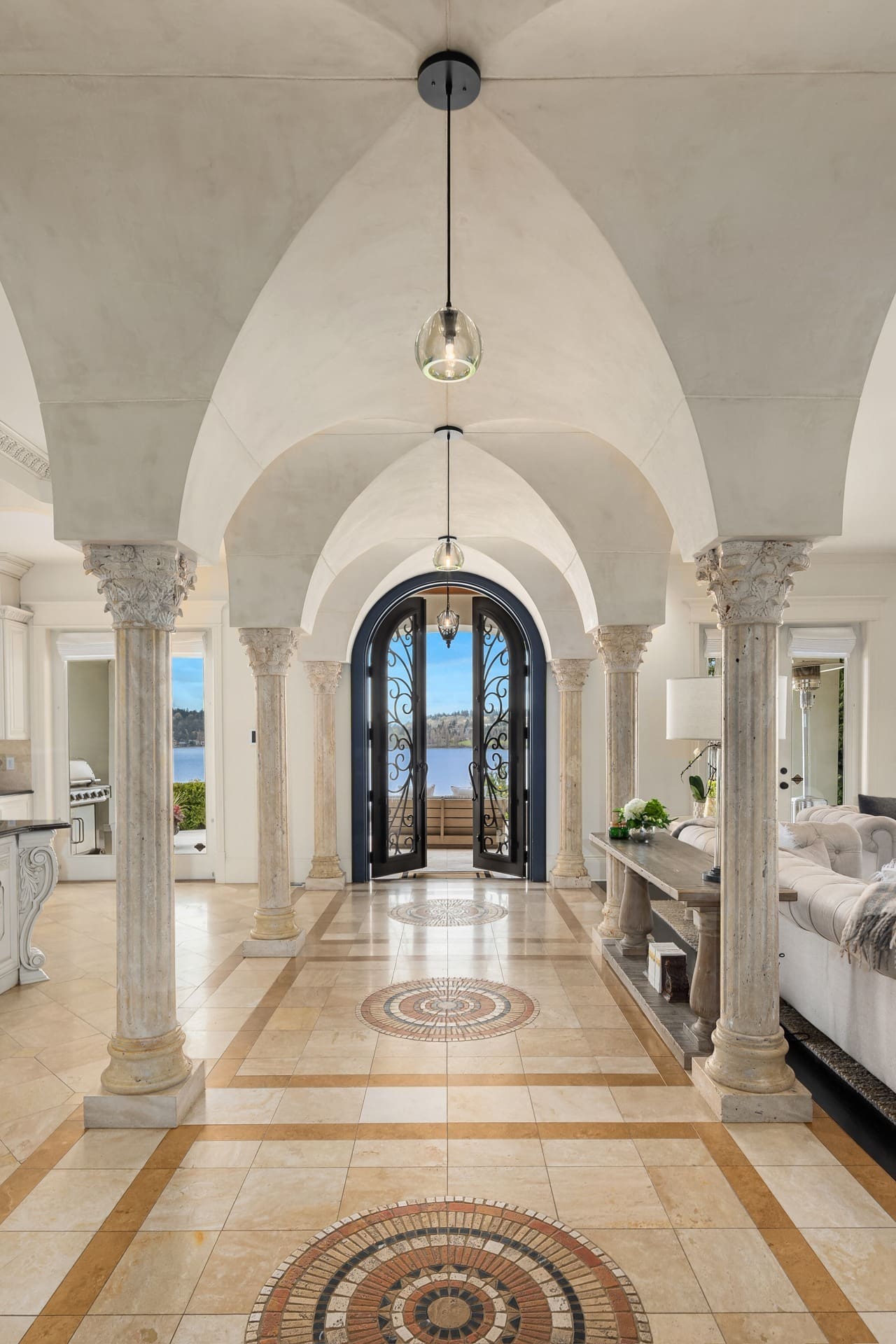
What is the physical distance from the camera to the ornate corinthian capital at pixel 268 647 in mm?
6988

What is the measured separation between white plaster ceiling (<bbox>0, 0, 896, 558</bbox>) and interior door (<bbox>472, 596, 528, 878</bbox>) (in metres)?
6.44

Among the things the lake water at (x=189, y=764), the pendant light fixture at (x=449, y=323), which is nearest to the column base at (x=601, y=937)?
the pendant light fixture at (x=449, y=323)

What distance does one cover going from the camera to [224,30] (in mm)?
2555

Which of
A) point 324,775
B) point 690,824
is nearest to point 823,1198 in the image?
point 690,824

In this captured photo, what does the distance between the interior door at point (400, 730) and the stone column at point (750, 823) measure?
22.9ft

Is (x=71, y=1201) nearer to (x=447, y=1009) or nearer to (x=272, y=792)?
(x=447, y=1009)

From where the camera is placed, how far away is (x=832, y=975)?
4.77 metres

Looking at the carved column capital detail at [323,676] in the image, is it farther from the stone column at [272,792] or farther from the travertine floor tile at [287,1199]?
the travertine floor tile at [287,1199]

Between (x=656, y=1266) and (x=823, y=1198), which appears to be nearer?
(x=656, y=1266)

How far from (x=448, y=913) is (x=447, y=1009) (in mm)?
3001

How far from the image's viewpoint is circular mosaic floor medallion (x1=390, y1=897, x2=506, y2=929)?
7984mm

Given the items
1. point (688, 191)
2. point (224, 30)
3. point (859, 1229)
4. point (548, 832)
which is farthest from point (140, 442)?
point (548, 832)

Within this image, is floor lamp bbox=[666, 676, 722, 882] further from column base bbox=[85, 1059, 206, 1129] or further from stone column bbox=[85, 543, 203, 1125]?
column base bbox=[85, 1059, 206, 1129]

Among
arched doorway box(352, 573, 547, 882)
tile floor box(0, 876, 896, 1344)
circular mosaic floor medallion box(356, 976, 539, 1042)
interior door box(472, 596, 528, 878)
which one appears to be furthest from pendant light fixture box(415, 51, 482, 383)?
interior door box(472, 596, 528, 878)
